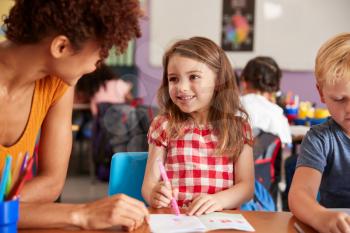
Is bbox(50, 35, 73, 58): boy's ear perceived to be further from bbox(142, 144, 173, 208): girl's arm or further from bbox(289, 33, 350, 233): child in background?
bbox(289, 33, 350, 233): child in background

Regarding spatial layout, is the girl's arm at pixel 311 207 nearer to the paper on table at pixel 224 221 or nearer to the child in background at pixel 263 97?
the paper on table at pixel 224 221

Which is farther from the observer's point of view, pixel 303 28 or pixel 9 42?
pixel 303 28

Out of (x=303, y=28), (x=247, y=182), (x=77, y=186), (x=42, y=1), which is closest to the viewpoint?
(x=42, y=1)

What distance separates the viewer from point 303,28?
5.19 m

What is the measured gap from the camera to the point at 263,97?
2855 millimetres

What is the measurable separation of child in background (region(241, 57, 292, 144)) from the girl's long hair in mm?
929

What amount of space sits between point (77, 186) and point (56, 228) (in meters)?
3.35

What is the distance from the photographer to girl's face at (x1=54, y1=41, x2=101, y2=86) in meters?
0.99

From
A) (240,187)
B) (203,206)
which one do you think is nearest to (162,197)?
(203,206)

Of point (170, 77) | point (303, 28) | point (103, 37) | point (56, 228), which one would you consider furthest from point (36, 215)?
point (303, 28)

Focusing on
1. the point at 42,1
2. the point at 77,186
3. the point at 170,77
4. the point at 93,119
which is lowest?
the point at 77,186

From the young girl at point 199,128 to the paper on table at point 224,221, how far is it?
0.35 metres

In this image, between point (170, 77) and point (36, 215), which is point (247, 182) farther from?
point (36, 215)

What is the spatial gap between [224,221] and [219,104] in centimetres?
62
